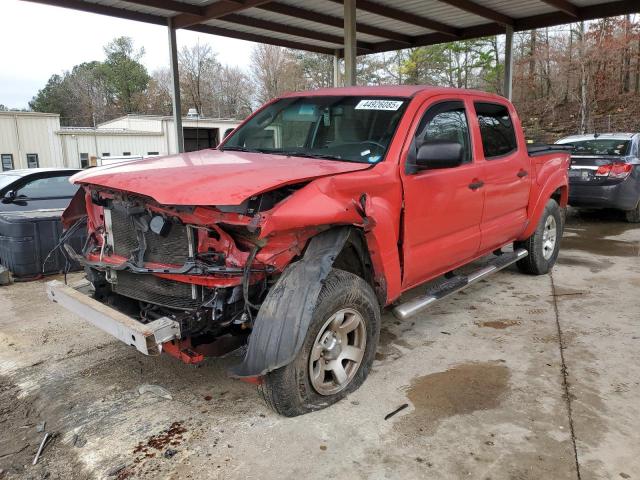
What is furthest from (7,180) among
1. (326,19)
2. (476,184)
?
(326,19)

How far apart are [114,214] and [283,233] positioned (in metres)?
1.24

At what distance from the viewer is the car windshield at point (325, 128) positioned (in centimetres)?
366

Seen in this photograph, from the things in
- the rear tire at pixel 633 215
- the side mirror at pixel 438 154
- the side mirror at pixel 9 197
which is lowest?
the rear tire at pixel 633 215

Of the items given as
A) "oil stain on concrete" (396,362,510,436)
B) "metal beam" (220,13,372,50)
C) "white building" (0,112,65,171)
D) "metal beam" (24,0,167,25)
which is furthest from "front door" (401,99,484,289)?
"white building" (0,112,65,171)

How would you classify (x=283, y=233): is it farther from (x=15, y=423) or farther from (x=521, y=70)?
(x=521, y=70)

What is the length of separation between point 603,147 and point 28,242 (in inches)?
390

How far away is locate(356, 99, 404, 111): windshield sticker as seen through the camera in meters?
3.84

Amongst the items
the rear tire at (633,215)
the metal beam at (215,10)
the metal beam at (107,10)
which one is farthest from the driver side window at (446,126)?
the metal beam at (107,10)

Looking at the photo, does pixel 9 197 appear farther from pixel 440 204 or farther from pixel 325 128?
pixel 440 204

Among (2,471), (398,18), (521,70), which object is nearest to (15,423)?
(2,471)

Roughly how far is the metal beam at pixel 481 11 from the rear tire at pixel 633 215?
479 centimetres

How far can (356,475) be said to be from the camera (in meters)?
2.51

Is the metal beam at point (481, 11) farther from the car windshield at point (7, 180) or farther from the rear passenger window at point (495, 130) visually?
the car windshield at point (7, 180)

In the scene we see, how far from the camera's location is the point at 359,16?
10938 mm
